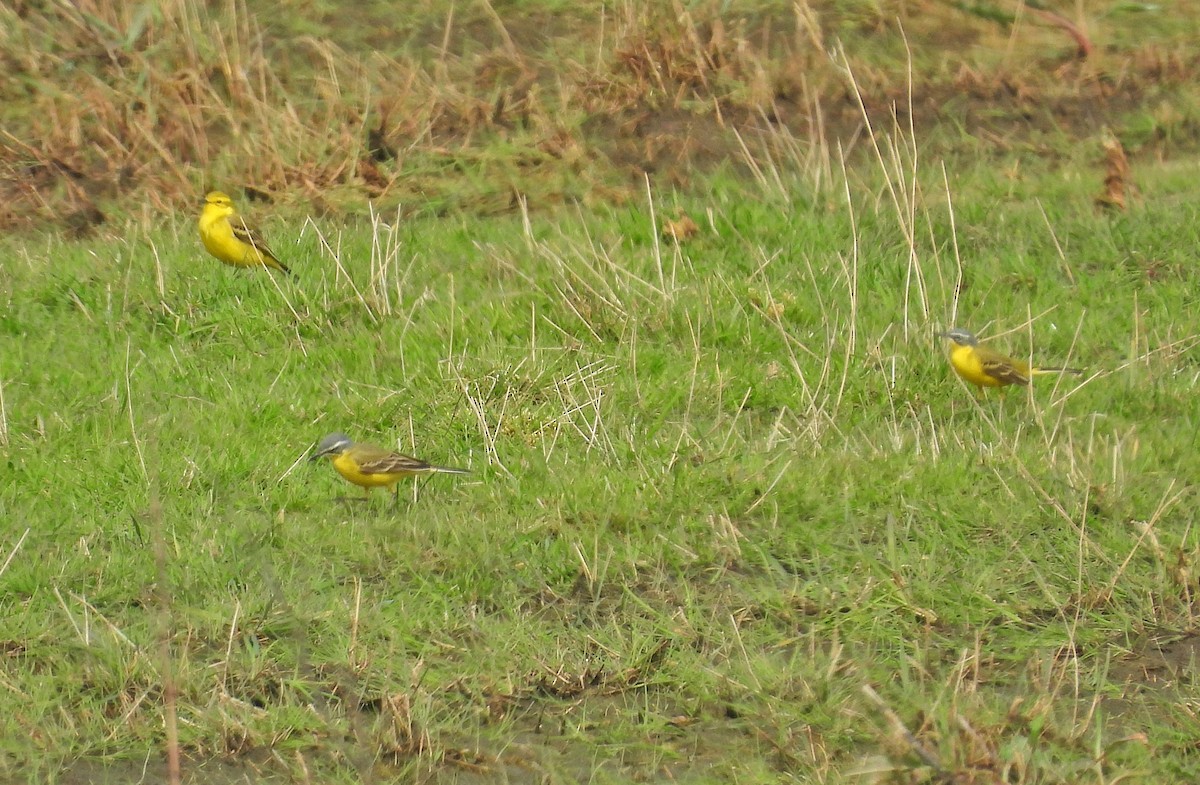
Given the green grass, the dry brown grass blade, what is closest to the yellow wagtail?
the green grass

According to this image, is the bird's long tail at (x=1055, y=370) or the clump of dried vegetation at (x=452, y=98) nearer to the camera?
the bird's long tail at (x=1055, y=370)

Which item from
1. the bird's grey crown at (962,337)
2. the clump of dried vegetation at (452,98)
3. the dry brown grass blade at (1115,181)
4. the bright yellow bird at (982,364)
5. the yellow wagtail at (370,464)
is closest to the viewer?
the yellow wagtail at (370,464)

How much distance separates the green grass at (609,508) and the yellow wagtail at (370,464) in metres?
0.14

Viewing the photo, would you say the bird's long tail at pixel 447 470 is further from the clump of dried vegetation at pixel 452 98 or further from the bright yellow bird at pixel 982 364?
the clump of dried vegetation at pixel 452 98

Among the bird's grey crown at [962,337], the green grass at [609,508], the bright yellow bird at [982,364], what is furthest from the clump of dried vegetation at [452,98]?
the bright yellow bird at [982,364]

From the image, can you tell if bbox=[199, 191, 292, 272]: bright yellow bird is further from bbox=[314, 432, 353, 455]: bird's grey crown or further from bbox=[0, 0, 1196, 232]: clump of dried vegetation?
bbox=[314, 432, 353, 455]: bird's grey crown

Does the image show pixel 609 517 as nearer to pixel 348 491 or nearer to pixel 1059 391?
pixel 348 491

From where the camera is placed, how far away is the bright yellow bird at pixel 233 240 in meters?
8.20

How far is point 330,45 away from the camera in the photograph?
11188 mm

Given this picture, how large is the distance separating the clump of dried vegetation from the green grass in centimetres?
120

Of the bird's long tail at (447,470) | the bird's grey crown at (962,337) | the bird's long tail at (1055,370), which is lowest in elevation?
the bird's long tail at (1055,370)

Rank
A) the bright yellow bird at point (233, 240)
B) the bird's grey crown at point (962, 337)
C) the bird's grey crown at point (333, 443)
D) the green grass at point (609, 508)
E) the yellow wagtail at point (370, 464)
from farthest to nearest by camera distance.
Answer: the bright yellow bird at point (233, 240)
the bird's grey crown at point (962, 337)
the bird's grey crown at point (333, 443)
the yellow wagtail at point (370, 464)
the green grass at point (609, 508)

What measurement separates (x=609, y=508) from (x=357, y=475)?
39.0 inches

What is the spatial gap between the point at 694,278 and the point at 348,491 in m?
2.54
